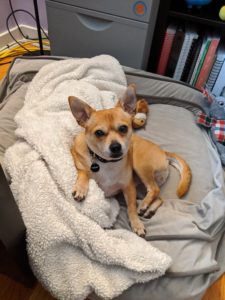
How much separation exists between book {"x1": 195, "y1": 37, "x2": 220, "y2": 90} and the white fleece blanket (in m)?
0.99

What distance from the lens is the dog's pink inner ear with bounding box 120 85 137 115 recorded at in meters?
1.02

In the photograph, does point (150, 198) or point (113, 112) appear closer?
point (113, 112)

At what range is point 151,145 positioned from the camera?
3.98ft

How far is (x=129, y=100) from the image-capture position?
1.05m

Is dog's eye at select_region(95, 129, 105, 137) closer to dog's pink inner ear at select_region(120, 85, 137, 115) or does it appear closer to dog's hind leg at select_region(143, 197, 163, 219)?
dog's pink inner ear at select_region(120, 85, 137, 115)

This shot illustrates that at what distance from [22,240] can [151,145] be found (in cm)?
65

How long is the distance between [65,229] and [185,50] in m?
1.31

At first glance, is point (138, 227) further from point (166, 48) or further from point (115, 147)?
point (166, 48)

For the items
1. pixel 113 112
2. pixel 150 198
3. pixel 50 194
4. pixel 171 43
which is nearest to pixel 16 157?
pixel 50 194

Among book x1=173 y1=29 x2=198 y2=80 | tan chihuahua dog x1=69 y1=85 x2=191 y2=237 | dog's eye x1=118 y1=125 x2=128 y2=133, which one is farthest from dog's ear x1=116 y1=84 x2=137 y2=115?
book x1=173 y1=29 x2=198 y2=80

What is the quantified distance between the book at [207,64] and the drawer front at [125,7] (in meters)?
0.40

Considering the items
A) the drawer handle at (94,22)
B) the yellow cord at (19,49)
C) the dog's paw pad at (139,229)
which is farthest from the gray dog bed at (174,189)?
the yellow cord at (19,49)

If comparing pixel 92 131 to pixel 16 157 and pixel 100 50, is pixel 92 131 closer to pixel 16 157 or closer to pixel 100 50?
pixel 16 157

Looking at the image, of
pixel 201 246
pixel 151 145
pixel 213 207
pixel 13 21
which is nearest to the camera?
pixel 201 246
